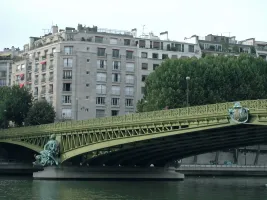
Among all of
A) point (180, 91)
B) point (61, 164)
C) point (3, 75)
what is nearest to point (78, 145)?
point (61, 164)

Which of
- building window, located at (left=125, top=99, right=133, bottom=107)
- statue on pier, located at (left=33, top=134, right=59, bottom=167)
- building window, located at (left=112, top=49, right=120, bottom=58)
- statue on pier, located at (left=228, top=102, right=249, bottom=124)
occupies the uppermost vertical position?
building window, located at (left=112, top=49, right=120, bottom=58)

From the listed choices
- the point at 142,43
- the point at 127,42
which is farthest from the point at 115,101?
the point at 142,43

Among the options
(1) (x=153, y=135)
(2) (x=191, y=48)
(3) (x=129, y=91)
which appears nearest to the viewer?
(1) (x=153, y=135)

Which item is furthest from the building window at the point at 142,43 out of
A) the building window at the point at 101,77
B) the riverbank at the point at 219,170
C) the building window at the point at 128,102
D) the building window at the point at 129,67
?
the riverbank at the point at 219,170

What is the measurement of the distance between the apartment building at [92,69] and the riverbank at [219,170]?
21.7 m

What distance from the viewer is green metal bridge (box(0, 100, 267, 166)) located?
2415 inches

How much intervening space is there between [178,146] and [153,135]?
26.2 feet

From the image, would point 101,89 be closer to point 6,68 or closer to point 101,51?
point 101,51

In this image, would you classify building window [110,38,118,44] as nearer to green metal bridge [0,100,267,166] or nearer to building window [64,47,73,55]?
building window [64,47,73,55]

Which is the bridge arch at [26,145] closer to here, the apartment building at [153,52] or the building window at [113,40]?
the building window at [113,40]

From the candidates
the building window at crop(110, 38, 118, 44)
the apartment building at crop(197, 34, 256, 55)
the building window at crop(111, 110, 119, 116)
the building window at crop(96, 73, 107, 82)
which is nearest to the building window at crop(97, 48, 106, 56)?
the building window at crop(110, 38, 118, 44)

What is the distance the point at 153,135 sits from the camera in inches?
2665

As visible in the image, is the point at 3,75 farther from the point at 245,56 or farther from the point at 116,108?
the point at 245,56

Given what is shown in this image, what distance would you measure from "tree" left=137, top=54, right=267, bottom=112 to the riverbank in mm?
11081
